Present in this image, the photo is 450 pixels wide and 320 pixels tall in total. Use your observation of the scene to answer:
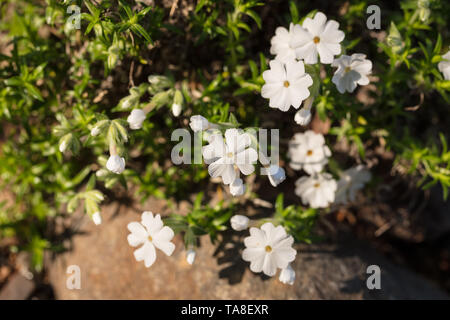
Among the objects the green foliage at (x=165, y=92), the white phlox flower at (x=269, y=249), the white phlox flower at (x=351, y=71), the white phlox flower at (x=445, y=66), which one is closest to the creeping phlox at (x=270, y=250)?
the white phlox flower at (x=269, y=249)

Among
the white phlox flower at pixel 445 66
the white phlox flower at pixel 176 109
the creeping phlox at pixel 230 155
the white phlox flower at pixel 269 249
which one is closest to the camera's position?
the creeping phlox at pixel 230 155

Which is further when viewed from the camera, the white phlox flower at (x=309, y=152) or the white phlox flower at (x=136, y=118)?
the white phlox flower at (x=309, y=152)

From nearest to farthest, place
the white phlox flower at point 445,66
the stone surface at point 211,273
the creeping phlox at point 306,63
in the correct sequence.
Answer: the creeping phlox at point 306,63
the white phlox flower at point 445,66
the stone surface at point 211,273

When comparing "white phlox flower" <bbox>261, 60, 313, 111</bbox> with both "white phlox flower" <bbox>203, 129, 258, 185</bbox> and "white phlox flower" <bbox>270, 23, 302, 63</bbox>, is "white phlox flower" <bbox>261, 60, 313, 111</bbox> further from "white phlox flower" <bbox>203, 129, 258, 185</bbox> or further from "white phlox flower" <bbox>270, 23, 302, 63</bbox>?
"white phlox flower" <bbox>203, 129, 258, 185</bbox>

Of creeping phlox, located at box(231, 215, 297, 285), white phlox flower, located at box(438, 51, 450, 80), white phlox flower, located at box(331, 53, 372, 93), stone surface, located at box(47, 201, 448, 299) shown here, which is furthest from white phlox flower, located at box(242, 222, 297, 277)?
white phlox flower, located at box(438, 51, 450, 80)

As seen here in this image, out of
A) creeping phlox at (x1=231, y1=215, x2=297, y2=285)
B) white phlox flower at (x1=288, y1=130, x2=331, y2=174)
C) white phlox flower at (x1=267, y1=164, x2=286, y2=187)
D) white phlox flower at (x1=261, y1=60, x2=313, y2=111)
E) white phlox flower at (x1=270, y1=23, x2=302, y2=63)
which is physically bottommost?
creeping phlox at (x1=231, y1=215, x2=297, y2=285)

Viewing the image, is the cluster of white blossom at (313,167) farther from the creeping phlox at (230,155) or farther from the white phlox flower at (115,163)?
the white phlox flower at (115,163)

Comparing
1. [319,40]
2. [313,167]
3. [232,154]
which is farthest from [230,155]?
[313,167]

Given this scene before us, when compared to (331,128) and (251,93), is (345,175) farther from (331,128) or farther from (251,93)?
(251,93)
